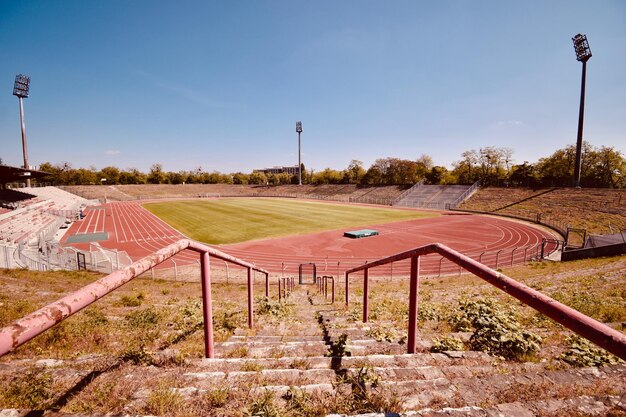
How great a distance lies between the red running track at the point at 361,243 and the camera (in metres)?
23.1

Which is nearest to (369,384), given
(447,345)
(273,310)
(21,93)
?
(447,345)

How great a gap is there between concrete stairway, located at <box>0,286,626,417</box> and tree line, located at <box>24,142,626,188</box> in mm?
72438

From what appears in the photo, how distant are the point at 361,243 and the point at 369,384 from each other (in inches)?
1095

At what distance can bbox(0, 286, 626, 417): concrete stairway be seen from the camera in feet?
6.52

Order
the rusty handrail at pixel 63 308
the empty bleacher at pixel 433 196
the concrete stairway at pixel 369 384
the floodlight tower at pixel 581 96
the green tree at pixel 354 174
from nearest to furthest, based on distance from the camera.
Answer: the rusty handrail at pixel 63 308
the concrete stairway at pixel 369 384
the floodlight tower at pixel 581 96
the empty bleacher at pixel 433 196
the green tree at pixel 354 174

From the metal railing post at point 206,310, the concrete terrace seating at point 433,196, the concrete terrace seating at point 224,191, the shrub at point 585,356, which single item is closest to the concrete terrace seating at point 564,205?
the concrete terrace seating at point 433,196

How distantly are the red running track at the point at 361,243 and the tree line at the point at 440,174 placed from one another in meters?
36.2

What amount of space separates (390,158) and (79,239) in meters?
92.1

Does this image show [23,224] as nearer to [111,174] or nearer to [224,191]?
[224,191]

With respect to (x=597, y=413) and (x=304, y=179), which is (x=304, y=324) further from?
(x=304, y=179)

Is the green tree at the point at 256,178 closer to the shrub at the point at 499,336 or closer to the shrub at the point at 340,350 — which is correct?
the shrub at the point at 499,336

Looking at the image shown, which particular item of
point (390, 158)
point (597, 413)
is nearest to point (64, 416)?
point (597, 413)

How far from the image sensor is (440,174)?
8800 centimetres

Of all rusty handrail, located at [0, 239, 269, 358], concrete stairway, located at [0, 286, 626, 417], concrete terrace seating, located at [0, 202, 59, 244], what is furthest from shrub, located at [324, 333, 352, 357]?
concrete terrace seating, located at [0, 202, 59, 244]
